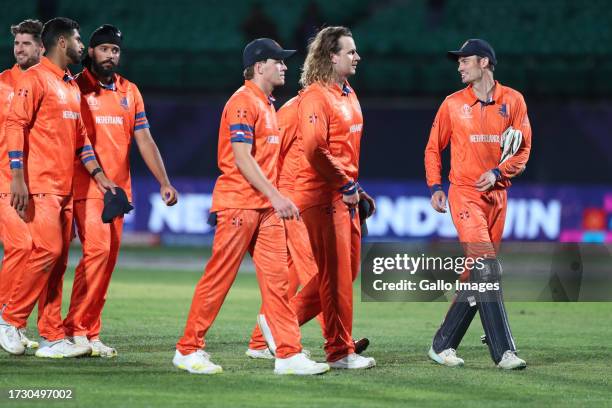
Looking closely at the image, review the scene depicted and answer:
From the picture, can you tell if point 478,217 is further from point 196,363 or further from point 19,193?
point 19,193

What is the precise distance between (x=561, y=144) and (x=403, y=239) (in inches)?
153

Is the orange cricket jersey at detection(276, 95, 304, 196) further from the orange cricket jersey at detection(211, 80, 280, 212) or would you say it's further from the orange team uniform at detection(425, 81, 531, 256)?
the orange team uniform at detection(425, 81, 531, 256)

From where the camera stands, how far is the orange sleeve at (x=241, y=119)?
7.75 meters

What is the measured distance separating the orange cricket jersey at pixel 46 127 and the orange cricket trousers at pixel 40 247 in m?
0.11

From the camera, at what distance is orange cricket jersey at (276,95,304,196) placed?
8922 millimetres

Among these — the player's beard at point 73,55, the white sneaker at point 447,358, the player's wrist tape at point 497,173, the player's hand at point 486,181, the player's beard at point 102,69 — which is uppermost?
the player's beard at point 73,55

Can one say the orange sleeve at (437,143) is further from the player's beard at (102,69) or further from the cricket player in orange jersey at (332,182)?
the player's beard at (102,69)

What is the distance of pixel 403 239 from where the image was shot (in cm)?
2169

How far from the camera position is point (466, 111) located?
29.9 ft

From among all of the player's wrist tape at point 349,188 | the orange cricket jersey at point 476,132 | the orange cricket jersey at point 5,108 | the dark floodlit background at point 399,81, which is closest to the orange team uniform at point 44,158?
the orange cricket jersey at point 5,108

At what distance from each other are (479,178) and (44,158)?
3.36 meters

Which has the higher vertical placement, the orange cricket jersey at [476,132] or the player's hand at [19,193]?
the orange cricket jersey at [476,132]

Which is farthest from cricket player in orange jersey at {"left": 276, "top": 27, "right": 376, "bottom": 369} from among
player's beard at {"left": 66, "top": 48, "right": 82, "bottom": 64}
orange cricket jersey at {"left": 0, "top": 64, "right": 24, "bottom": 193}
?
orange cricket jersey at {"left": 0, "top": 64, "right": 24, "bottom": 193}

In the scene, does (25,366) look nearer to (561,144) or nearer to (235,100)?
(235,100)
